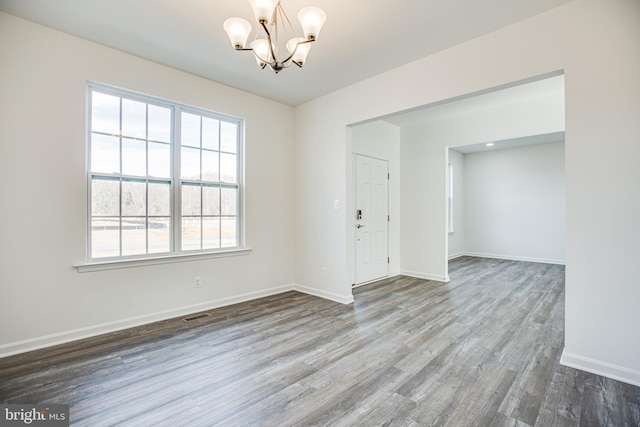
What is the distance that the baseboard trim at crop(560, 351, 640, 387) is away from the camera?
209 cm

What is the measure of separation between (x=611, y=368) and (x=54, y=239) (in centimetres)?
472

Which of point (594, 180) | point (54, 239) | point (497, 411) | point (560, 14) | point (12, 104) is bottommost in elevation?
point (497, 411)

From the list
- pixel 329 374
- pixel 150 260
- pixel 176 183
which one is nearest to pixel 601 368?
pixel 329 374

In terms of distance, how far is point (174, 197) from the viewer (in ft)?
11.5

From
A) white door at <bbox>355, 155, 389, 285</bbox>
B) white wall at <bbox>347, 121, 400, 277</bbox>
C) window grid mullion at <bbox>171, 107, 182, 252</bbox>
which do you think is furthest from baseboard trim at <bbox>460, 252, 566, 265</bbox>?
window grid mullion at <bbox>171, 107, 182, 252</bbox>

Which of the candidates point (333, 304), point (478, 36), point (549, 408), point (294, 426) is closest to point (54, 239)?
point (294, 426)

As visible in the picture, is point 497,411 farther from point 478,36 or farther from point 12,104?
point 12,104

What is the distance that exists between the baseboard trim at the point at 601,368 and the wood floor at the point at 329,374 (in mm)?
71

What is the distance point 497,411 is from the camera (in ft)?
5.99

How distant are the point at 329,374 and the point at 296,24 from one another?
9.64 feet

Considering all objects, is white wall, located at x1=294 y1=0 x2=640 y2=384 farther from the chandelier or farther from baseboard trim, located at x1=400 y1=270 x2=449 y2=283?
baseboard trim, located at x1=400 y1=270 x2=449 y2=283

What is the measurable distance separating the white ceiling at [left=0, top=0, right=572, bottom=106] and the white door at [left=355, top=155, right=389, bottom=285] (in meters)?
1.91

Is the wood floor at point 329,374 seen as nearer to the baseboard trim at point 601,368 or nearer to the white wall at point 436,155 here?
the baseboard trim at point 601,368

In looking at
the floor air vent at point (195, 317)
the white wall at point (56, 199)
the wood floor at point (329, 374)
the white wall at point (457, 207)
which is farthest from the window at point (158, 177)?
the white wall at point (457, 207)
